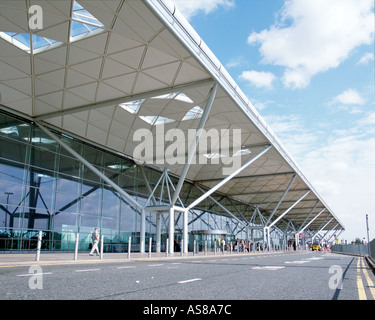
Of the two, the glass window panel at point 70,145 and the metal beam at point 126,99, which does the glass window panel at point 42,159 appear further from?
the metal beam at point 126,99

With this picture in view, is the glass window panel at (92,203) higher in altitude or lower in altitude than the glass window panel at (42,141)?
lower

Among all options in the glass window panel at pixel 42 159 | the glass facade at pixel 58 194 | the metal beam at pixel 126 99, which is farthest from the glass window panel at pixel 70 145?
the metal beam at pixel 126 99

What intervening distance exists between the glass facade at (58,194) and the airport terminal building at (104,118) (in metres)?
0.07

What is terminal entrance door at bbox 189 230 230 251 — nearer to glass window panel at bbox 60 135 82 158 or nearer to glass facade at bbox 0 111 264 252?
glass facade at bbox 0 111 264 252

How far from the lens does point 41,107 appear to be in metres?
22.8

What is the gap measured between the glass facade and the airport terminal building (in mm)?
74

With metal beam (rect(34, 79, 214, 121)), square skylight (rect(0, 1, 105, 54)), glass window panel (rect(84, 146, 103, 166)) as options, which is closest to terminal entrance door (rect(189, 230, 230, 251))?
glass window panel (rect(84, 146, 103, 166))

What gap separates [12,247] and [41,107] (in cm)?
853

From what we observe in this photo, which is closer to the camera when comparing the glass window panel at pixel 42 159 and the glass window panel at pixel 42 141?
the glass window panel at pixel 42 159

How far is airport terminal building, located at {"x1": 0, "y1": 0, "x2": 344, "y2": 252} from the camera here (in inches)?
628

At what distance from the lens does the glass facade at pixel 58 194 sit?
70.3 ft

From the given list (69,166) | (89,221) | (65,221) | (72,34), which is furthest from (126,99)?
(89,221)

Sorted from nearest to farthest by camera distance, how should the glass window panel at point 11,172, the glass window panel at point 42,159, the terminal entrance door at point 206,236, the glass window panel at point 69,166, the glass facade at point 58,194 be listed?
the glass window panel at point 11,172 → the glass facade at point 58,194 → the glass window panel at point 42,159 → the glass window panel at point 69,166 → the terminal entrance door at point 206,236
